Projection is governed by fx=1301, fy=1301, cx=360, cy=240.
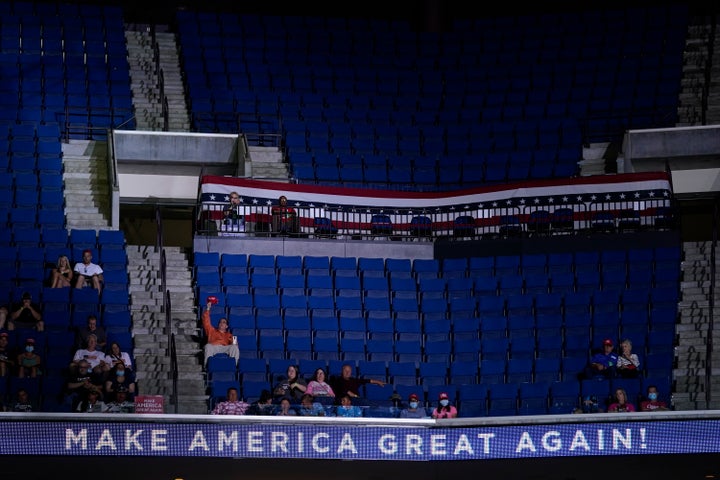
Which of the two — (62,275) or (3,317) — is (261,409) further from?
(62,275)

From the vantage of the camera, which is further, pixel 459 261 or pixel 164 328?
pixel 459 261

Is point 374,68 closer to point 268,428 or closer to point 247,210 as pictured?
point 247,210

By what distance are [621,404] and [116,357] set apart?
684cm

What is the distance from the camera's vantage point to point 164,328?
66.0 ft

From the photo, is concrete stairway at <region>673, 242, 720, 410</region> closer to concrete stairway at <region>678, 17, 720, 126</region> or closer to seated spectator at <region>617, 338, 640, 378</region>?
seated spectator at <region>617, 338, 640, 378</region>

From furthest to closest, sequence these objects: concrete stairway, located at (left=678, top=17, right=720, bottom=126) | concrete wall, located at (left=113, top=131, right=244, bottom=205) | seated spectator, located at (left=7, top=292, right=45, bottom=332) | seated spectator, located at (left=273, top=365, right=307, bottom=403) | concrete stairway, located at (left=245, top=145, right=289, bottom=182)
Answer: concrete stairway, located at (left=678, top=17, right=720, bottom=126)
concrete stairway, located at (left=245, top=145, right=289, bottom=182)
concrete wall, located at (left=113, top=131, right=244, bottom=205)
seated spectator, located at (left=7, top=292, right=45, bottom=332)
seated spectator, located at (left=273, top=365, right=307, bottom=403)

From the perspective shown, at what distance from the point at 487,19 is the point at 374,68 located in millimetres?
3518

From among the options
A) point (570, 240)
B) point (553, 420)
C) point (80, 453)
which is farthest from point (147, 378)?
point (570, 240)

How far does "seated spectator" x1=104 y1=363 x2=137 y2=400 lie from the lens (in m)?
16.7

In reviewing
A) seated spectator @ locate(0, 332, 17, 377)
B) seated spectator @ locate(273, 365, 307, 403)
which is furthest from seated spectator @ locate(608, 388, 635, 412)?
seated spectator @ locate(0, 332, 17, 377)

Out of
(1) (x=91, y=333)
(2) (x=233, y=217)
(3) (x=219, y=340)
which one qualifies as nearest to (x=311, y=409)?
(3) (x=219, y=340)

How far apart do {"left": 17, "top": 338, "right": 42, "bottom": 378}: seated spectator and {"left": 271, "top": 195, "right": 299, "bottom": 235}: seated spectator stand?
20.5 ft

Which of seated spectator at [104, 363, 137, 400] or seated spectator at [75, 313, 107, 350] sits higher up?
seated spectator at [75, 313, 107, 350]

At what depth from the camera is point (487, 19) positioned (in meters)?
30.4
